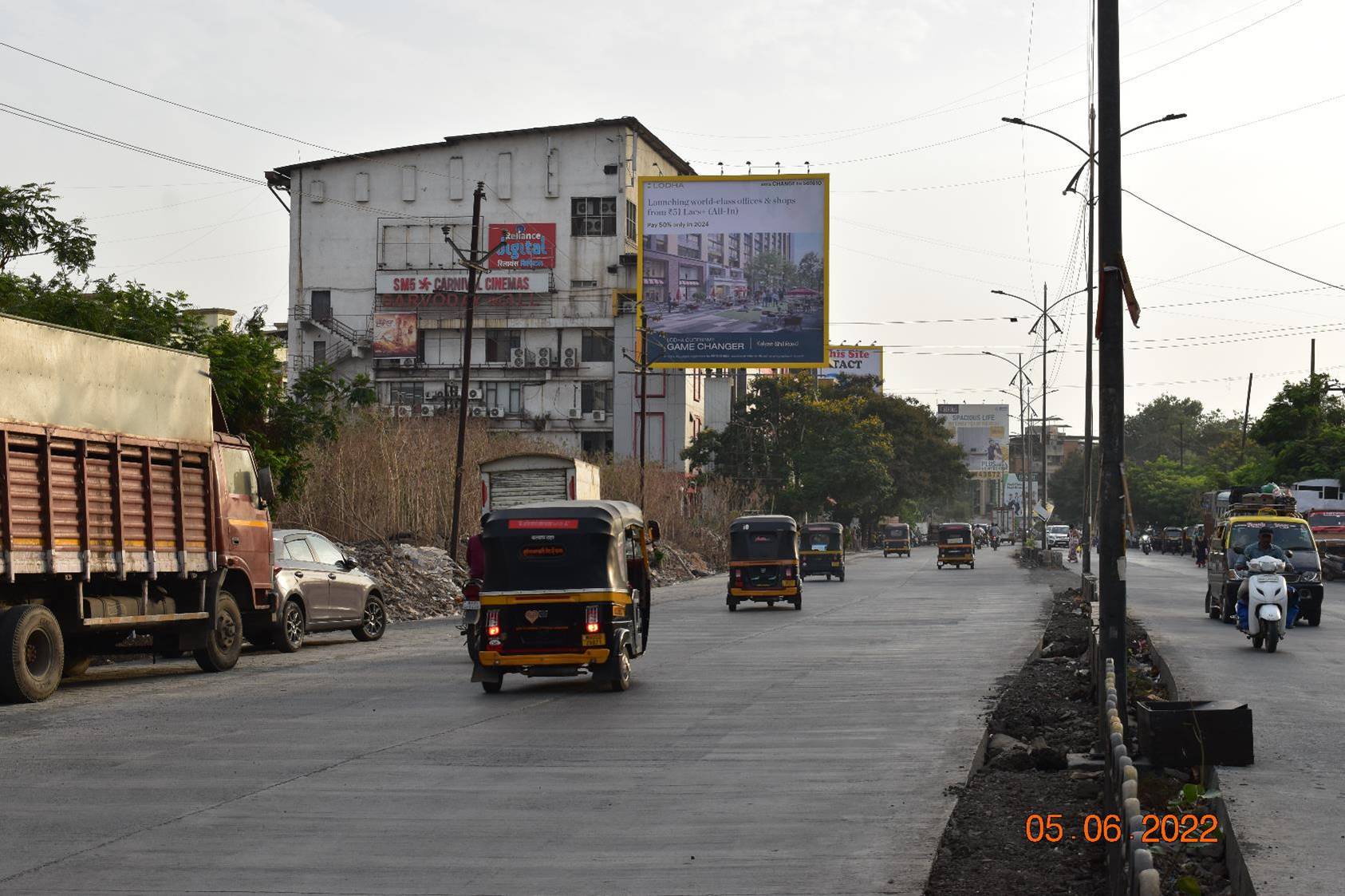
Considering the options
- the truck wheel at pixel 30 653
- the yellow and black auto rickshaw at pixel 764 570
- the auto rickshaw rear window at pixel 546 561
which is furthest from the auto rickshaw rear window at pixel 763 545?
the truck wheel at pixel 30 653

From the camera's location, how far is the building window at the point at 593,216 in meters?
86.5

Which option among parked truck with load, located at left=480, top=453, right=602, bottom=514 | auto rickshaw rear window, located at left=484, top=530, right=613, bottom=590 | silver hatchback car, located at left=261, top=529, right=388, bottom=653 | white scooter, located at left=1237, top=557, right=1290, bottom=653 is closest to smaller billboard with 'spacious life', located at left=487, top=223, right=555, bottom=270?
parked truck with load, located at left=480, top=453, right=602, bottom=514

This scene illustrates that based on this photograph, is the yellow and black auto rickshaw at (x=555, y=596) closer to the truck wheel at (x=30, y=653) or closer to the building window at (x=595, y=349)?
the truck wheel at (x=30, y=653)

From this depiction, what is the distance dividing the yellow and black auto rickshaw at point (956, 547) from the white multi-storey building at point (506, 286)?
17.9 meters

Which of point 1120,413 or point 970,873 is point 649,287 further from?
point 970,873

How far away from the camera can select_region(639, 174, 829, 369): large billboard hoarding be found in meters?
66.8

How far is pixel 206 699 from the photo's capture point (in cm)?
1816

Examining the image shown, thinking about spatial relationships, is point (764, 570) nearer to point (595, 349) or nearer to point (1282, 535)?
point (1282, 535)

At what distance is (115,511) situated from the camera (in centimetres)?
1936

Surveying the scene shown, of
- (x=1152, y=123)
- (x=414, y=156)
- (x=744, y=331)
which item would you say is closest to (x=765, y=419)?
(x=414, y=156)

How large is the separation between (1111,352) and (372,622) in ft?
56.5

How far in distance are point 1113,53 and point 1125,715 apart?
247 inches
